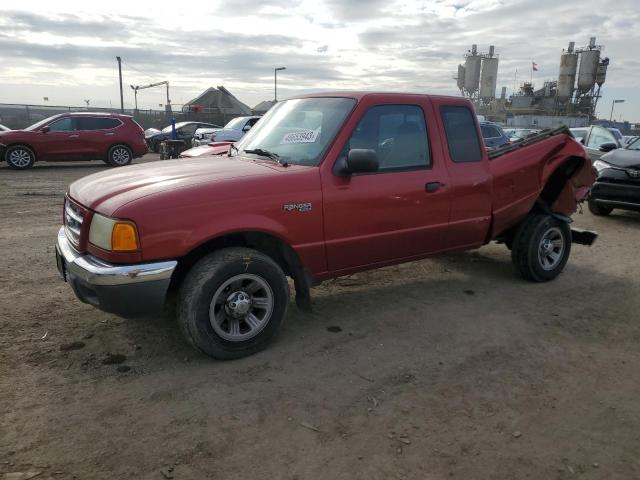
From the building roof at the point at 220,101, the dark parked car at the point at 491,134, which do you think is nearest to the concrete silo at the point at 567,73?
the building roof at the point at 220,101

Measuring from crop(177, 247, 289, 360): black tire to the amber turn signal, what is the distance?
446 mm

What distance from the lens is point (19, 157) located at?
1435cm

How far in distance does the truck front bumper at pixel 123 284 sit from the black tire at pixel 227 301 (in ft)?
0.62

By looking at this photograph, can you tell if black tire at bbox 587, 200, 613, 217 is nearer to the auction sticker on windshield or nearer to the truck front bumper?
the auction sticker on windshield

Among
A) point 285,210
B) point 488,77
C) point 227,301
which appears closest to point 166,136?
point 285,210

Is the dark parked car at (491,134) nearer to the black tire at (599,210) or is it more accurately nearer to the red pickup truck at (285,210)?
the black tire at (599,210)

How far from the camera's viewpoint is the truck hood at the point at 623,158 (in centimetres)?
868

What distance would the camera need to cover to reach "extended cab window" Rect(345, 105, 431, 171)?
3.98 m

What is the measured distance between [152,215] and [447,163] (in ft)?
8.55

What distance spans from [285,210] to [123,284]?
1189 mm

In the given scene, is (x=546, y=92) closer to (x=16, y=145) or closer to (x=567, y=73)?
(x=567, y=73)

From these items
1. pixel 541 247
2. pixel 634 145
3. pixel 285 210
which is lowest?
pixel 541 247

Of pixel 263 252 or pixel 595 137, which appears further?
pixel 595 137

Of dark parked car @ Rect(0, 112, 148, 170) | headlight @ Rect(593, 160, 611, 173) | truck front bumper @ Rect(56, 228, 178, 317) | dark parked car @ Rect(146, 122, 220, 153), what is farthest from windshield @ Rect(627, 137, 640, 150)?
dark parked car @ Rect(146, 122, 220, 153)
